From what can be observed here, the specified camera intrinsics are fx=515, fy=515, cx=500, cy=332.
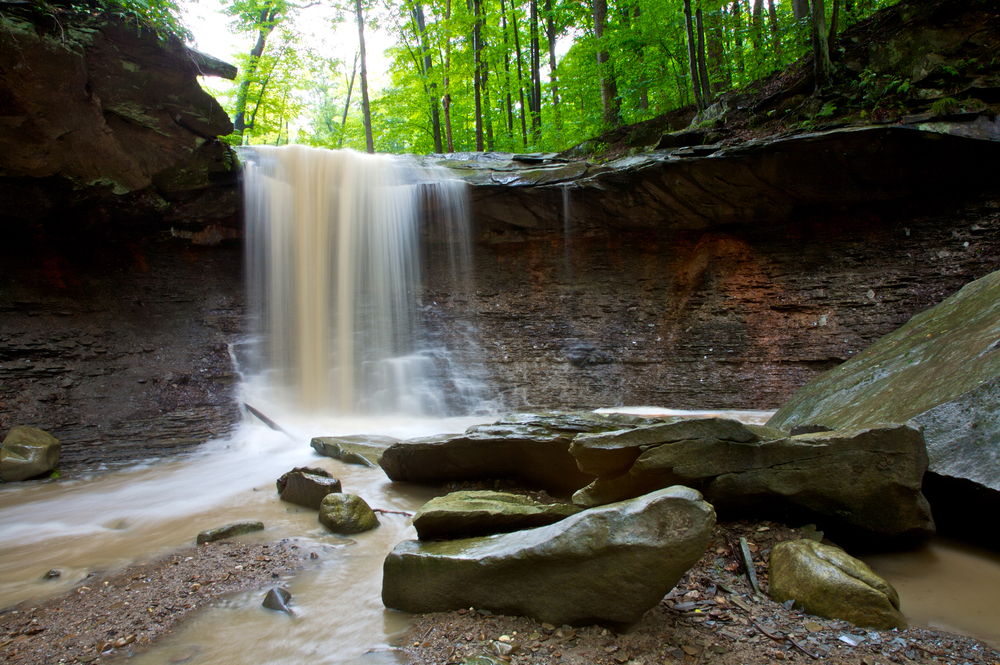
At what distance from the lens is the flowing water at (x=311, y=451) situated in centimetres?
252

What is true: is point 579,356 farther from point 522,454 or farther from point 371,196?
point 522,454

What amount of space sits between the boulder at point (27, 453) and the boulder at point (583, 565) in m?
6.28

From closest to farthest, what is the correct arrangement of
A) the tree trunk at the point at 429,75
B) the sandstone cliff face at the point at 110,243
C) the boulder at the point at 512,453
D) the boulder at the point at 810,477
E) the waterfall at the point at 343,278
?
1. the boulder at the point at 810,477
2. the boulder at the point at 512,453
3. the sandstone cliff face at the point at 110,243
4. the waterfall at the point at 343,278
5. the tree trunk at the point at 429,75

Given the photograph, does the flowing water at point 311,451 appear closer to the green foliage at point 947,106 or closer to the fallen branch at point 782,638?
the fallen branch at point 782,638

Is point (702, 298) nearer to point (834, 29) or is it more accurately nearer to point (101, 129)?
point (834, 29)

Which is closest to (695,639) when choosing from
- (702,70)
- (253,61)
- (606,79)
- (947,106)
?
(947,106)

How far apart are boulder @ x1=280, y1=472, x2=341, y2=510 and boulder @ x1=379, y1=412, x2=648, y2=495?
2.24 feet

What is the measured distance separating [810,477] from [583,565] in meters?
Result: 1.60

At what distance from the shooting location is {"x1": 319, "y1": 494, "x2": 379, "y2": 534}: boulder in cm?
374

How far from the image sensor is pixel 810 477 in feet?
9.71

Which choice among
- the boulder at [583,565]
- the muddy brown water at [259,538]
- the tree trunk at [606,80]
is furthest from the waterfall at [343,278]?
the boulder at [583,565]

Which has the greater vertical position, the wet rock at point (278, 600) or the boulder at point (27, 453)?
the boulder at point (27, 453)

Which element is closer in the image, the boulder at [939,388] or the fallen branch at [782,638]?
the fallen branch at [782,638]

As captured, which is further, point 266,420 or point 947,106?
point 266,420
